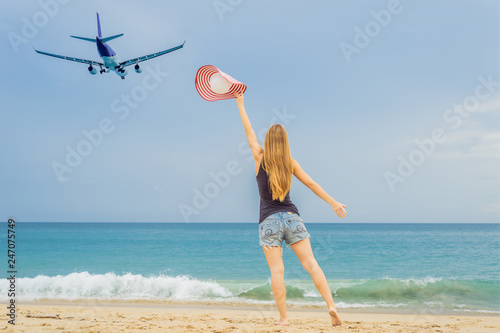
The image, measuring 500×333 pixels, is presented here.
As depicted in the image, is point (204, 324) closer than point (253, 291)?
Yes

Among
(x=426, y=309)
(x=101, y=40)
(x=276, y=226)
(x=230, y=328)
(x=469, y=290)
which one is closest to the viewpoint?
(x=276, y=226)

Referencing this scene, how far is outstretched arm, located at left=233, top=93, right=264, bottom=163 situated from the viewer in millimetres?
3862

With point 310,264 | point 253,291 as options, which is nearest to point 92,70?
point 253,291

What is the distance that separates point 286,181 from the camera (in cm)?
367

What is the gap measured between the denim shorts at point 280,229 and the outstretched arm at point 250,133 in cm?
56

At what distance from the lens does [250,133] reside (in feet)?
12.9

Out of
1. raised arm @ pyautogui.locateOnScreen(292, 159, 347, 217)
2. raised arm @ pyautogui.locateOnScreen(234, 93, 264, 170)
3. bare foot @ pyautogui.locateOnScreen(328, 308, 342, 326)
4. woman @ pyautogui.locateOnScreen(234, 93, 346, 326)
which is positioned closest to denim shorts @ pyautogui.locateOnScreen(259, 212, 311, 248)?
woman @ pyautogui.locateOnScreen(234, 93, 346, 326)

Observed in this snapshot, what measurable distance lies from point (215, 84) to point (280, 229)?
4.93 ft

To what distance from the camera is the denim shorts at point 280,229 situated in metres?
3.64

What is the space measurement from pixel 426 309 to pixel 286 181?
6908 millimetres

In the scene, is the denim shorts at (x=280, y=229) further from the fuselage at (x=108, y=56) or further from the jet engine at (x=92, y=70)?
the jet engine at (x=92, y=70)

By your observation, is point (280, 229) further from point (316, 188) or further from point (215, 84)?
point (215, 84)

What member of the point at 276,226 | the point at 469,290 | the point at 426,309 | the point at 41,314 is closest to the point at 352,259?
the point at 469,290

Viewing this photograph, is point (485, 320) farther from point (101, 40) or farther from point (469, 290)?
point (101, 40)
